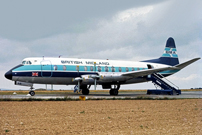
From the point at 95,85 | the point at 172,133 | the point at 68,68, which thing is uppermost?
the point at 68,68

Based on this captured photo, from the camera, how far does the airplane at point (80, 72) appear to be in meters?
27.7

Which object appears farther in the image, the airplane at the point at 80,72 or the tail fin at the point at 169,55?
the tail fin at the point at 169,55

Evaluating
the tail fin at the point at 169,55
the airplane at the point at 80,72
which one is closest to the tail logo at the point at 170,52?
the tail fin at the point at 169,55

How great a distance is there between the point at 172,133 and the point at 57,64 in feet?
68.6

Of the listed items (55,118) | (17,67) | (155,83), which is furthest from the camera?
(155,83)

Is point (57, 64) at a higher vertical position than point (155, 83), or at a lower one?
higher

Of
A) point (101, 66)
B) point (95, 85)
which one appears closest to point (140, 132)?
point (95, 85)

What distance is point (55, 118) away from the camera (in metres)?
12.7

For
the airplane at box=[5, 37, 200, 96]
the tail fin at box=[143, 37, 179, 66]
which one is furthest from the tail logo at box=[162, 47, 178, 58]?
the airplane at box=[5, 37, 200, 96]

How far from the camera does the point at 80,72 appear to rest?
100 ft

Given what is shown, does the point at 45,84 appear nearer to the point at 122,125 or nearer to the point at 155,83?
the point at 155,83

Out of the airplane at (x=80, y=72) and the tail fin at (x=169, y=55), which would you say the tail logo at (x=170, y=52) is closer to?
the tail fin at (x=169, y=55)

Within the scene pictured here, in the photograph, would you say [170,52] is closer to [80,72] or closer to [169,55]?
[169,55]

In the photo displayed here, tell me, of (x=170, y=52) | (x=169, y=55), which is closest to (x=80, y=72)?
(x=169, y=55)
